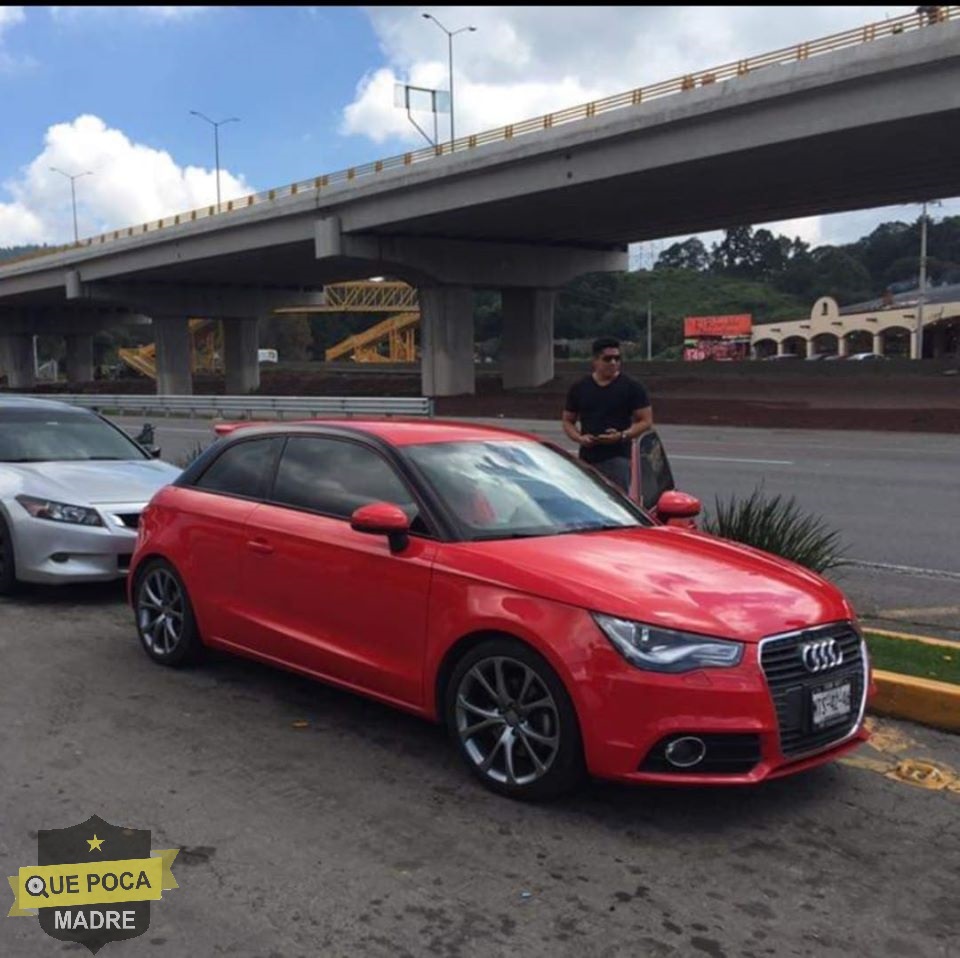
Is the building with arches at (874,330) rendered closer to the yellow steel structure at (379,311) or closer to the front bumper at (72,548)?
the yellow steel structure at (379,311)

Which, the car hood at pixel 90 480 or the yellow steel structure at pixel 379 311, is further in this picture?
the yellow steel structure at pixel 379 311

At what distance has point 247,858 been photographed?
3.62m

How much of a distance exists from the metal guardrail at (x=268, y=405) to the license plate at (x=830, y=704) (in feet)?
58.3

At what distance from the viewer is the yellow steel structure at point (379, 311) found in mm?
81688

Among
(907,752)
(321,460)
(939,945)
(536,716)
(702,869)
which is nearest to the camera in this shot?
(939,945)

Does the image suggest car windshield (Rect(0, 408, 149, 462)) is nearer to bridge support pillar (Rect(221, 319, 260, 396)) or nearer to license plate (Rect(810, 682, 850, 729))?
license plate (Rect(810, 682, 850, 729))

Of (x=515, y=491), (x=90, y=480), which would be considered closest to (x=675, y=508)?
(x=515, y=491)

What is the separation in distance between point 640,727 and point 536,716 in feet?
1.56

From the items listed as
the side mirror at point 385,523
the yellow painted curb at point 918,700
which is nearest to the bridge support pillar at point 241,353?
the side mirror at point 385,523

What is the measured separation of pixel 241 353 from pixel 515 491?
55.4 metres

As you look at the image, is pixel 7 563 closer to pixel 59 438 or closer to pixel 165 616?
pixel 59 438

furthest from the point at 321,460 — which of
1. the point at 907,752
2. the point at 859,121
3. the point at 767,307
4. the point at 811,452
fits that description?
the point at 767,307

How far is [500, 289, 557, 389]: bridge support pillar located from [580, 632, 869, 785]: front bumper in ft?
132

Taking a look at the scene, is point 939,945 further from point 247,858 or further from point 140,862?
point 140,862
